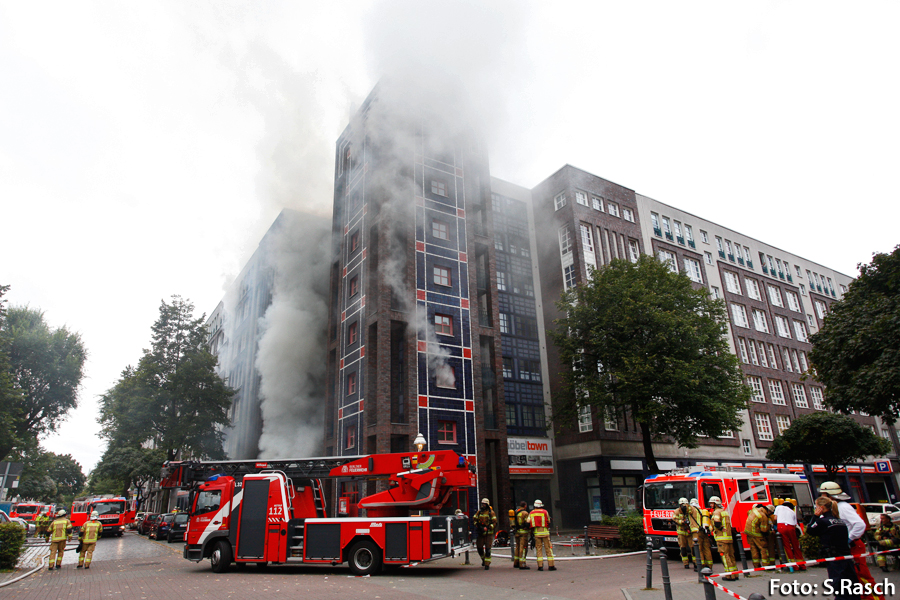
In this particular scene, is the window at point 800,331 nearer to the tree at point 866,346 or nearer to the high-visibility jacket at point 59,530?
the tree at point 866,346

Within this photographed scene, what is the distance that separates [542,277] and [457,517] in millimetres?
25276

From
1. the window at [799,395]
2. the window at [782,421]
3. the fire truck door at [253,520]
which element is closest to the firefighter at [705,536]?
the fire truck door at [253,520]

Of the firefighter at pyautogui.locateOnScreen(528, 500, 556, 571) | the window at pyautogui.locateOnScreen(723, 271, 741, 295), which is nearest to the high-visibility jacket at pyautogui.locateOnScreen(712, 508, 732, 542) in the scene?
the firefighter at pyautogui.locateOnScreen(528, 500, 556, 571)

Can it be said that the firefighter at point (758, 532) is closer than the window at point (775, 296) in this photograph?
Yes

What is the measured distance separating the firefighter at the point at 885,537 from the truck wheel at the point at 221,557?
14874 millimetres

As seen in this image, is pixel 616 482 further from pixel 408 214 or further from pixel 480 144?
pixel 480 144

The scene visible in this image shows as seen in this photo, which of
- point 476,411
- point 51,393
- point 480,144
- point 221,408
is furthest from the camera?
point 221,408

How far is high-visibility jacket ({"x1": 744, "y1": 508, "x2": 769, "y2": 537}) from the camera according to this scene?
1160cm

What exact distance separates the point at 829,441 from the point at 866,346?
790 inches

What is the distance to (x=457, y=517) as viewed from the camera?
13.6 meters

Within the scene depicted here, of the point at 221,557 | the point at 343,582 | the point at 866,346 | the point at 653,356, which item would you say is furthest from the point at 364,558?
the point at 653,356

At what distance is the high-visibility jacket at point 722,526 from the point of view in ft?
37.7

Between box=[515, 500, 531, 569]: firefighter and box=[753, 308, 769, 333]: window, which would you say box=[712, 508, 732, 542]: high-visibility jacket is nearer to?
box=[515, 500, 531, 569]: firefighter

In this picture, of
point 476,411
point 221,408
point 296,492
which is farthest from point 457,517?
point 221,408
